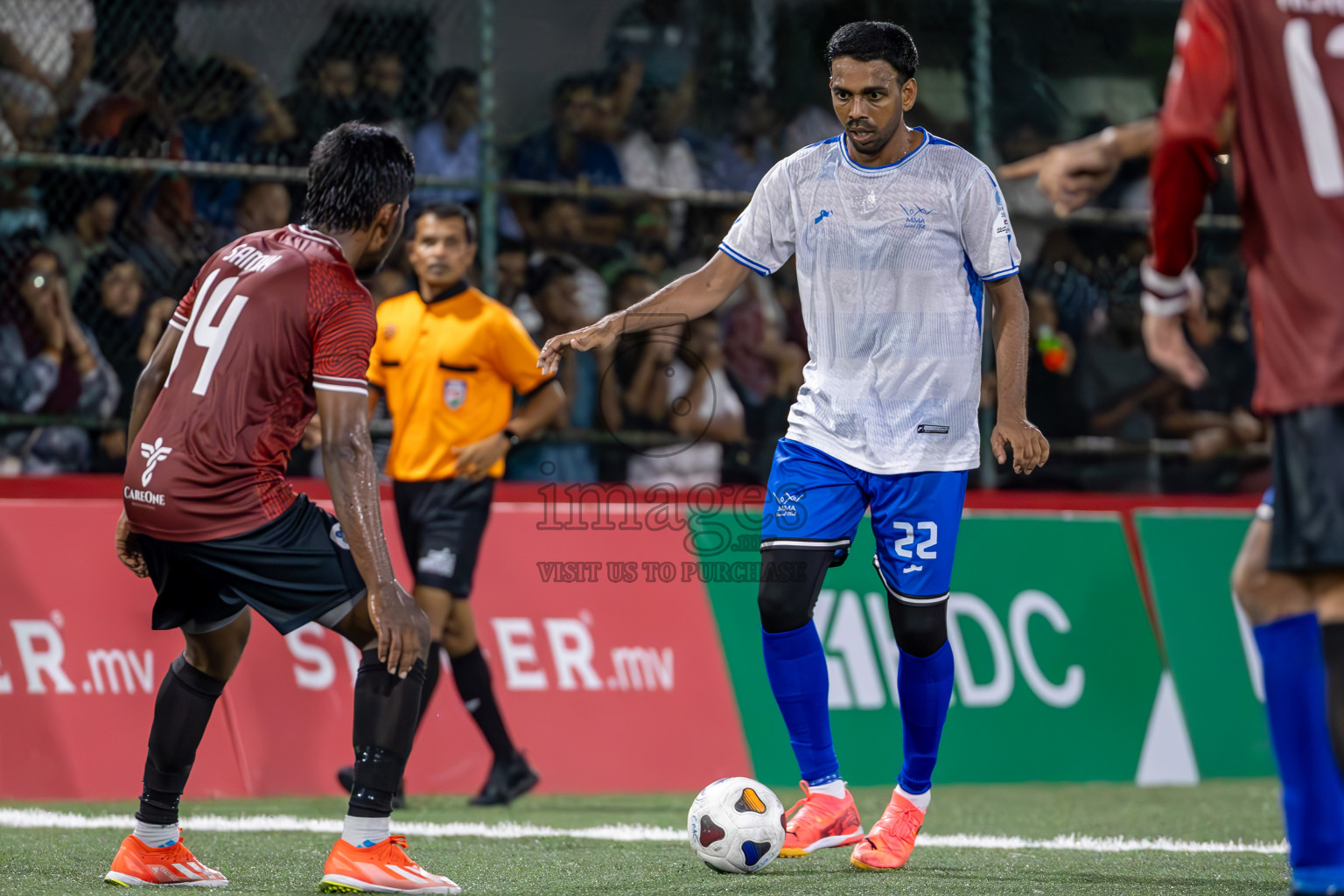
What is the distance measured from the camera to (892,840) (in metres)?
4.88

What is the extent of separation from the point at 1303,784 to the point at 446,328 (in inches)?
188

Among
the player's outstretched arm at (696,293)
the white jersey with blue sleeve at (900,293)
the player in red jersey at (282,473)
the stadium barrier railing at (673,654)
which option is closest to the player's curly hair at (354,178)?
the player in red jersey at (282,473)

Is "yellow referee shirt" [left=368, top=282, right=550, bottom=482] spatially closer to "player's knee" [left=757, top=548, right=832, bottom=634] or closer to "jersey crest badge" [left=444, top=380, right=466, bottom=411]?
"jersey crest badge" [left=444, top=380, right=466, bottom=411]

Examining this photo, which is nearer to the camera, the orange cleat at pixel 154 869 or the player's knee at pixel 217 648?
the orange cleat at pixel 154 869

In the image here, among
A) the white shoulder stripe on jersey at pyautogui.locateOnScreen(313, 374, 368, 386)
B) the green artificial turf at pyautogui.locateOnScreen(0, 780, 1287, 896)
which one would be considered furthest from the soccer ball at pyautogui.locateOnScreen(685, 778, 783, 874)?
the white shoulder stripe on jersey at pyautogui.locateOnScreen(313, 374, 368, 386)

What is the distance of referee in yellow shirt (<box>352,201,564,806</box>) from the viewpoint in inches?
271

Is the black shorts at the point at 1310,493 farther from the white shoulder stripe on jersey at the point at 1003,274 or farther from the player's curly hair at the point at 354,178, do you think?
the player's curly hair at the point at 354,178

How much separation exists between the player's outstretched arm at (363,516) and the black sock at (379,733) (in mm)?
124

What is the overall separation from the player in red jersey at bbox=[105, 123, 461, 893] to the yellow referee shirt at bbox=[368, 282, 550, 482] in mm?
2813

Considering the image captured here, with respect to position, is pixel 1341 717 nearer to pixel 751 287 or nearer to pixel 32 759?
pixel 32 759

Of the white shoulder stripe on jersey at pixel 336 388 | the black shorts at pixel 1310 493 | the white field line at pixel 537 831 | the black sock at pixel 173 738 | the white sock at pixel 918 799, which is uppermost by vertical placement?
the white shoulder stripe on jersey at pixel 336 388

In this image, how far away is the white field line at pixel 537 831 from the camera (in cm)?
555

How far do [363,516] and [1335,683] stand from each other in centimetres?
231

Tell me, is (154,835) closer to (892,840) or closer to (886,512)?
(892,840)
